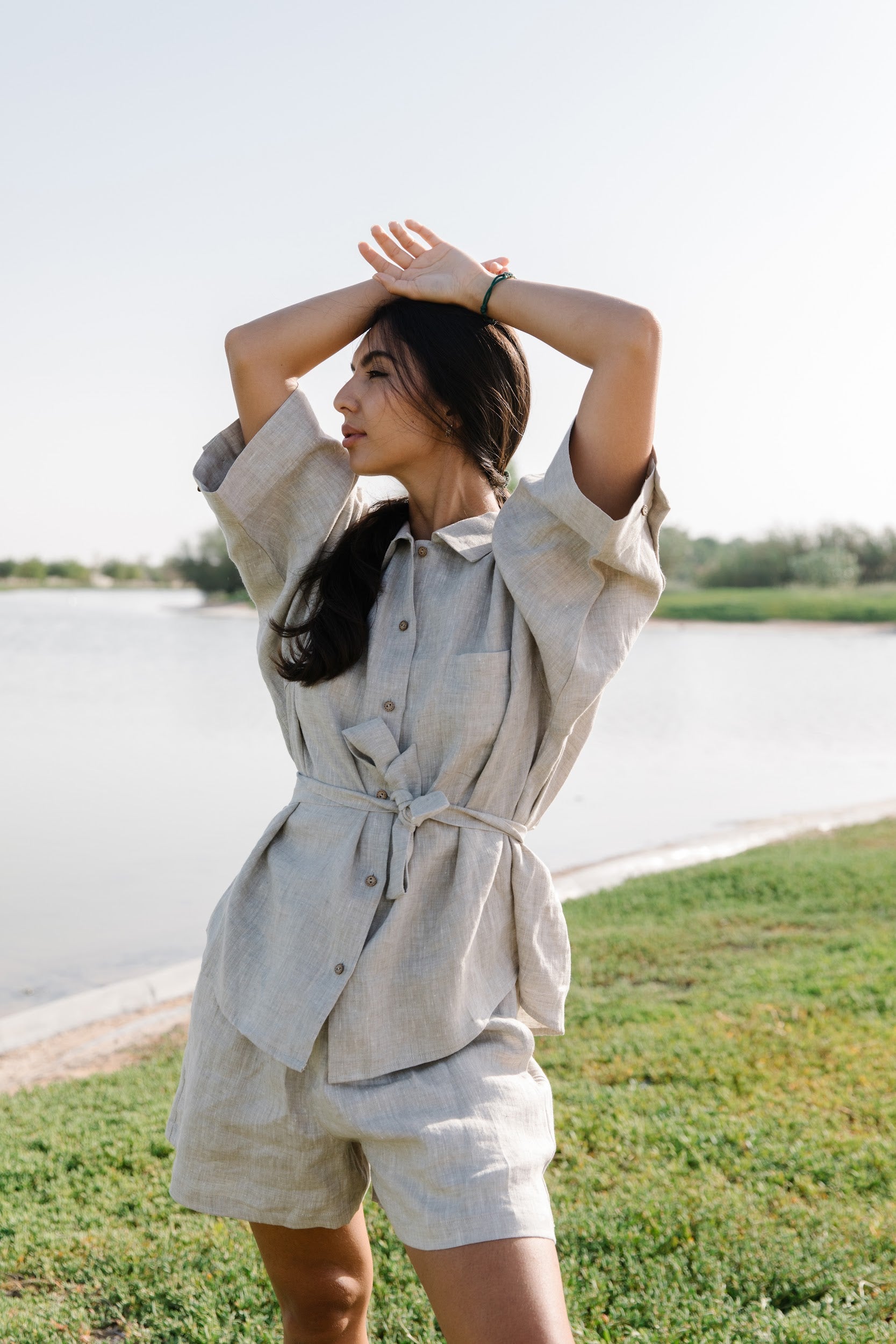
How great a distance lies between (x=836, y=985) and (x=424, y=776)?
348cm

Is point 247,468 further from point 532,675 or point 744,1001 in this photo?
point 744,1001

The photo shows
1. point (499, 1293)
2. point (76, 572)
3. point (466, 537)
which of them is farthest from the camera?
point (76, 572)

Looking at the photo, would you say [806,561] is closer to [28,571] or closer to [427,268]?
[427,268]

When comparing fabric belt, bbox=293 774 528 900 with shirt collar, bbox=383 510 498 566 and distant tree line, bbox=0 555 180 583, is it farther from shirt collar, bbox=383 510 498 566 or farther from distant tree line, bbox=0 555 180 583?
distant tree line, bbox=0 555 180 583

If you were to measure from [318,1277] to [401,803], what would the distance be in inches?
30.0

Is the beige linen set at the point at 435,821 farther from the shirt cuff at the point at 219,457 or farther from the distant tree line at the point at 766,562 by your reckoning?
the distant tree line at the point at 766,562

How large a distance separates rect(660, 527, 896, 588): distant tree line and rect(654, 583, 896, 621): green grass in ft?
6.20

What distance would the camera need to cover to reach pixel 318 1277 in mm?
1784

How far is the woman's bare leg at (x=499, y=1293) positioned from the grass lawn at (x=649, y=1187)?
1183 mm

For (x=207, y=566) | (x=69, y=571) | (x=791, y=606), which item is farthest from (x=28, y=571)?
Answer: (x=791, y=606)

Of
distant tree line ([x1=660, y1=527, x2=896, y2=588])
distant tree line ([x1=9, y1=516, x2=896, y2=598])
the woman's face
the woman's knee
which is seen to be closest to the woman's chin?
the woman's face

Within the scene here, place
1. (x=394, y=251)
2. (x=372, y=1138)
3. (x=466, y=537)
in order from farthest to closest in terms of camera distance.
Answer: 1. (x=394, y=251)
2. (x=466, y=537)
3. (x=372, y=1138)

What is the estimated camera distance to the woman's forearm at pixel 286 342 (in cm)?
186

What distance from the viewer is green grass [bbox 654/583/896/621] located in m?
40.0
